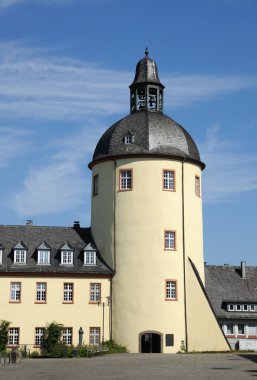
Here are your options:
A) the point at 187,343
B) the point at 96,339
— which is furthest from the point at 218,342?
the point at 96,339

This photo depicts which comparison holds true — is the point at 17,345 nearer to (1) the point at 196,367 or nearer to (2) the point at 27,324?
(2) the point at 27,324

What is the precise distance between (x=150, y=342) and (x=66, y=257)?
7.61 metres

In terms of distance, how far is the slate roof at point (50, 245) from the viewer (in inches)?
1663

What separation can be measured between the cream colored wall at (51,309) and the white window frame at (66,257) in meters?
1.21

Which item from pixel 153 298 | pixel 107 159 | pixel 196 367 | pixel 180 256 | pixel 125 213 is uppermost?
pixel 107 159

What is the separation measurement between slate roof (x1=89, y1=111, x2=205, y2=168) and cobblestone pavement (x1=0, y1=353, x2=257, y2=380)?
49.6ft

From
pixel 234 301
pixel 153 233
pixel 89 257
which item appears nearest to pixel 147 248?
pixel 153 233

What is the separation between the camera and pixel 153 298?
136 ft

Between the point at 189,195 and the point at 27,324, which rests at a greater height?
the point at 189,195

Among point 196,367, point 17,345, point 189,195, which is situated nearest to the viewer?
point 196,367

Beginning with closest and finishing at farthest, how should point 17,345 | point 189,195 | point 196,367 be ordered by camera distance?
point 196,367
point 17,345
point 189,195

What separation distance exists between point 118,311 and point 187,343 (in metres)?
4.72

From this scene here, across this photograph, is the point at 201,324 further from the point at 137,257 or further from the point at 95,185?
the point at 95,185

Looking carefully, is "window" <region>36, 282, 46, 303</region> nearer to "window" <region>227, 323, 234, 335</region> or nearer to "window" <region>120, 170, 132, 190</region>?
"window" <region>120, 170, 132, 190</region>
